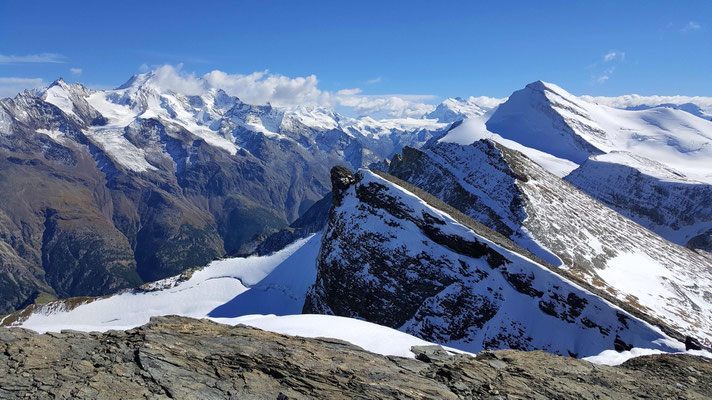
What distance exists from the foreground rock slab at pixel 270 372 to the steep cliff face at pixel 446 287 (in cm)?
1593

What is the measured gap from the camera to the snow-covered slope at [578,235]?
175 feet

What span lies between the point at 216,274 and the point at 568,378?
268ft

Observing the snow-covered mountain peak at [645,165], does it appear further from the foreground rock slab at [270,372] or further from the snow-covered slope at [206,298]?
the foreground rock slab at [270,372]

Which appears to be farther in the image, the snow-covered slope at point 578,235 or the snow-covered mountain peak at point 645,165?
the snow-covered mountain peak at point 645,165

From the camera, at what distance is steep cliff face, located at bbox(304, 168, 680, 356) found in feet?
120

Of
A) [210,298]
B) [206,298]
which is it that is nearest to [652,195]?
[210,298]

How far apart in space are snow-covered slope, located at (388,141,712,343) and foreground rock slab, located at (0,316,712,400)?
3713cm

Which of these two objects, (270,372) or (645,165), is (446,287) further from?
(645,165)

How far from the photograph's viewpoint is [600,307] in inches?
1442

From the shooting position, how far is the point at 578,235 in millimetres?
65500

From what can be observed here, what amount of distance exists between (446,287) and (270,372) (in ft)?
98.1

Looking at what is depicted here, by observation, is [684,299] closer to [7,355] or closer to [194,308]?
[7,355]

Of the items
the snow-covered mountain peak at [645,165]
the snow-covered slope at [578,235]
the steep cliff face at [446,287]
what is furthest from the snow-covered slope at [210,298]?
the snow-covered mountain peak at [645,165]

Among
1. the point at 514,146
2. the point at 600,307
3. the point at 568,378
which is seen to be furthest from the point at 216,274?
the point at 514,146
